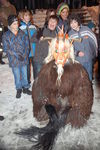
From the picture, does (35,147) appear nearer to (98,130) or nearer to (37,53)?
(98,130)

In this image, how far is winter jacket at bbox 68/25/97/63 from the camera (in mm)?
3486

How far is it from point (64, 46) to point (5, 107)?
181cm

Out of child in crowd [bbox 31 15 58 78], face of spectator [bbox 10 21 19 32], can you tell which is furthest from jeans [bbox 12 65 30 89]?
face of spectator [bbox 10 21 19 32]

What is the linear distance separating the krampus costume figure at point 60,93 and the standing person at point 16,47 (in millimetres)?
1098

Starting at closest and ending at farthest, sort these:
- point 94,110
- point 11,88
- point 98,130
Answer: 1. point 98,130
2. point 94,110
3. point 11,88

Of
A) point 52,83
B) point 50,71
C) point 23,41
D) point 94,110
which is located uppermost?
point 23,41

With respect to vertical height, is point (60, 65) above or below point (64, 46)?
below

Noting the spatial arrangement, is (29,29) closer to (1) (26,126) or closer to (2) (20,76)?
(2) (20,76)

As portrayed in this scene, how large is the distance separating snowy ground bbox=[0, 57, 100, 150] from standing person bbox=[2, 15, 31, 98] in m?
0.37

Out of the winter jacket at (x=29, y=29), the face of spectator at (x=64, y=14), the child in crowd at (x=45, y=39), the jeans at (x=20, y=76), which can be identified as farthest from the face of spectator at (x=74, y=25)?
the jeans at (x=20, y=76)

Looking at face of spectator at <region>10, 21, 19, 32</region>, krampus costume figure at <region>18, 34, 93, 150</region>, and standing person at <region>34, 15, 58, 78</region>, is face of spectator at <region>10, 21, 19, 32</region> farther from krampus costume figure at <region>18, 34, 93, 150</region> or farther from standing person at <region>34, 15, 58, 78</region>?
krampus costume figure at <region>18, 34, 93, 150</region>

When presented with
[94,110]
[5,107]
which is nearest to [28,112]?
[5,107]

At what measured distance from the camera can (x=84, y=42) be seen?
3520mm

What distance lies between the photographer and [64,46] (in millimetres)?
2570
